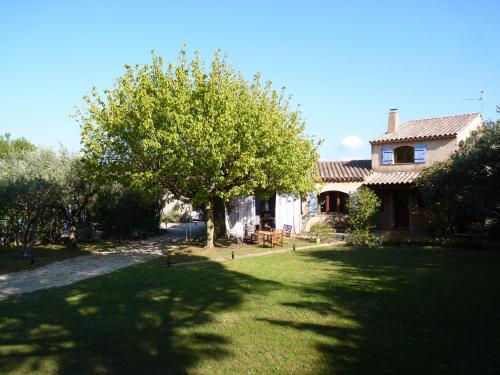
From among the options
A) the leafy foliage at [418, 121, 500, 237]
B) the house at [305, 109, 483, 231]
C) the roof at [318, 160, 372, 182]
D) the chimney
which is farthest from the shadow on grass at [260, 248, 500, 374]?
the chimney

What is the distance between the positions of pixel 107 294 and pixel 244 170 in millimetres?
7377

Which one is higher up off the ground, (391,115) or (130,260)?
(391,115)

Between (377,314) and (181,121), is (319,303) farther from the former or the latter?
(181,121)

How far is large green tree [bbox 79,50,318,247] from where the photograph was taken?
14984 millimetres

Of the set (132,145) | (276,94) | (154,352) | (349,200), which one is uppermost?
(276,94)

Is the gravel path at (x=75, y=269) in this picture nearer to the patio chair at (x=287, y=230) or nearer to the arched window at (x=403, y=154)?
the patio chair at (x=287, y=230)

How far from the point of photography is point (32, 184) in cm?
1577

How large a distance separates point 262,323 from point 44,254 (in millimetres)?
13193

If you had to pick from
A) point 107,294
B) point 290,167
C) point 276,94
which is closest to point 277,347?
point 107,294

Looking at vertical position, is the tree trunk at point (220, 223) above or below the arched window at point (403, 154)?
below

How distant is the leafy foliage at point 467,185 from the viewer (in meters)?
14.2

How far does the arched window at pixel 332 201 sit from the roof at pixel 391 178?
198 cm

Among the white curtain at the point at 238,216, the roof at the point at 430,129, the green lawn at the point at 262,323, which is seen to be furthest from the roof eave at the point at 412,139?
the green lawn at the point at 262,323

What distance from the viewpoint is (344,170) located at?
26.0m
